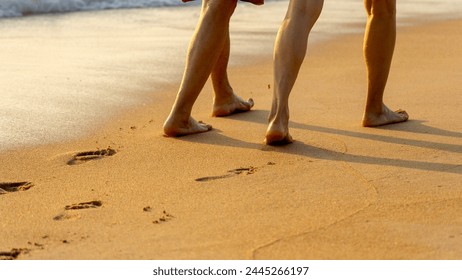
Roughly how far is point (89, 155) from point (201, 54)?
0.70 m

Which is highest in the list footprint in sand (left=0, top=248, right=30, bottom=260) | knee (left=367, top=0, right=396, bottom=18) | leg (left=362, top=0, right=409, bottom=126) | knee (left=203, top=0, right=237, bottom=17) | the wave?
knee (left=203, top=0, right=237, bottom=17)

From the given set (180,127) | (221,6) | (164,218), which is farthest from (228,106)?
(164,218)

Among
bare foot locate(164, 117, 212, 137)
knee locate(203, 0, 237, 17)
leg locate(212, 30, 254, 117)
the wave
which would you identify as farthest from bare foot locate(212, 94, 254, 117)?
the wave

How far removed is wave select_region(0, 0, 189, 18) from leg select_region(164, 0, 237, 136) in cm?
490

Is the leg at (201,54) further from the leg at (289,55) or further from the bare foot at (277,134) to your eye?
the bare foot at (277,134)

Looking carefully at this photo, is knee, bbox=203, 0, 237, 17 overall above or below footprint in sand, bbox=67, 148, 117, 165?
above

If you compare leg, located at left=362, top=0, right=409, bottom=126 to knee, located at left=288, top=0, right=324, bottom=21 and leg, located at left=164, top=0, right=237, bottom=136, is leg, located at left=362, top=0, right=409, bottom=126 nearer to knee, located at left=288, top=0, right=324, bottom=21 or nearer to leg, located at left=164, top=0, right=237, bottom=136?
knee, located at left=288, top=0, right=324, bottom=21

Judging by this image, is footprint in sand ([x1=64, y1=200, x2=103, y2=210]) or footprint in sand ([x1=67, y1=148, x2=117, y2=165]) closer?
footprint in sand ([x1=64, y1=200, x2=103, y2=210])

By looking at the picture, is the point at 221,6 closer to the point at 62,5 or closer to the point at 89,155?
the point at 89,155

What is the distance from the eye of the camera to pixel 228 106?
5035mm

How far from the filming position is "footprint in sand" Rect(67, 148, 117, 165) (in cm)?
418
